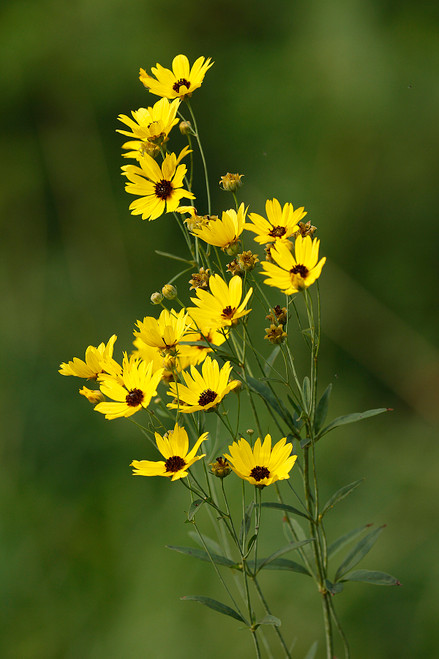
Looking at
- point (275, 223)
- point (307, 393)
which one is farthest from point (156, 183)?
point (307, 393)

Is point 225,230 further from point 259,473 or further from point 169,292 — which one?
point 259,473

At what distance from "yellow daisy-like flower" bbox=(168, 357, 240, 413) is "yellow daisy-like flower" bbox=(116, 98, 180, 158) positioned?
190 mm

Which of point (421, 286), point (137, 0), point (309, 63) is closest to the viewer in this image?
point (421, 286)

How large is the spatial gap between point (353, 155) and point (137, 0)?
0.71 m

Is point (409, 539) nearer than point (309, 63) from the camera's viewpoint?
Yes

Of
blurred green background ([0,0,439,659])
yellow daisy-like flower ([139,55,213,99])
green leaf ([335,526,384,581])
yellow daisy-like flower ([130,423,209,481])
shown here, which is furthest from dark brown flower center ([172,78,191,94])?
blurred green background ([0,0,439,659])

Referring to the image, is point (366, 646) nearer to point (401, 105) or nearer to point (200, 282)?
point (200, 282)

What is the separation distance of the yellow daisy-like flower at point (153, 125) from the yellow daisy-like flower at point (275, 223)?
106mm

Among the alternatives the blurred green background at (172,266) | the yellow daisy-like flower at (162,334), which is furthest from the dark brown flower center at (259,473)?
the blurred green background at (172,266)

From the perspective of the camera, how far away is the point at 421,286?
1.47m

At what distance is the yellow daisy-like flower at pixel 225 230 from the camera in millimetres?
509

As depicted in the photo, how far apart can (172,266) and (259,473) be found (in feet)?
3.84

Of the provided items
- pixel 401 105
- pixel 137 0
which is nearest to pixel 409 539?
pixel 401 105

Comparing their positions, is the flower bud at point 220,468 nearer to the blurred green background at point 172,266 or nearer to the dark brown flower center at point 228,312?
the dark brown flower center at point 228,312
